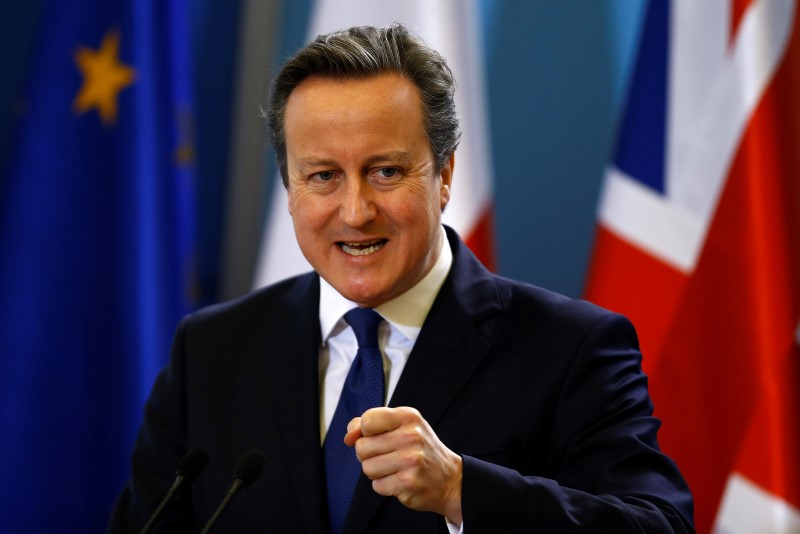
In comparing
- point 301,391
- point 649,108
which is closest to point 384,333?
point 301,391

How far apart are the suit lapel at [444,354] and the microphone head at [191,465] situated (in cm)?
28

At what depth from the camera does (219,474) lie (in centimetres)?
163

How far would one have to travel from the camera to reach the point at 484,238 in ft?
8.85

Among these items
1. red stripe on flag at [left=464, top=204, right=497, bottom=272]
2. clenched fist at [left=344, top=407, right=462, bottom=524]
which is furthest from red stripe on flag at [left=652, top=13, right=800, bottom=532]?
clenched fist at [left=344, top=407, right=462, bottom=524]

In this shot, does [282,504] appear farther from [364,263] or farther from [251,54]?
[251,54]

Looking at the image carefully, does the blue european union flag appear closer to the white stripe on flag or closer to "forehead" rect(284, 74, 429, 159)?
"forehead" rect(284, 74, 429, 159)

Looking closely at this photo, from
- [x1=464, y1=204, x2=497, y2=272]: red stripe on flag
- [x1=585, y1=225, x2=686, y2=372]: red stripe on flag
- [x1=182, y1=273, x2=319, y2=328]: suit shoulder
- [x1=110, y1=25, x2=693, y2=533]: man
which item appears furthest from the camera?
[x1=464, y1=204, x2=497, y2=272]: red stripe on flag

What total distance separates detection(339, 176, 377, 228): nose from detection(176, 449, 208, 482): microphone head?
0.41 meters

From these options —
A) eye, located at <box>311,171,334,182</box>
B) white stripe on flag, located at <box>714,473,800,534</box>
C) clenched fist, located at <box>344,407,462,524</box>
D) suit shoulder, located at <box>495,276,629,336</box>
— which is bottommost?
white stripe on flag, located at <box>714,473,800,534</box>

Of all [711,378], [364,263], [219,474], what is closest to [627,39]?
[711,378]

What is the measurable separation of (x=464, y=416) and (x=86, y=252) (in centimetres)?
161

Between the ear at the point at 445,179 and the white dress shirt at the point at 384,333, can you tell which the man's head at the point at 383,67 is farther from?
the white dress shirt at the point at 384,333

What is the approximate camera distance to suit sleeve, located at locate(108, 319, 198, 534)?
1661mm

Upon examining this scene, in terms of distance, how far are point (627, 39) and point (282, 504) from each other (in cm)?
192
